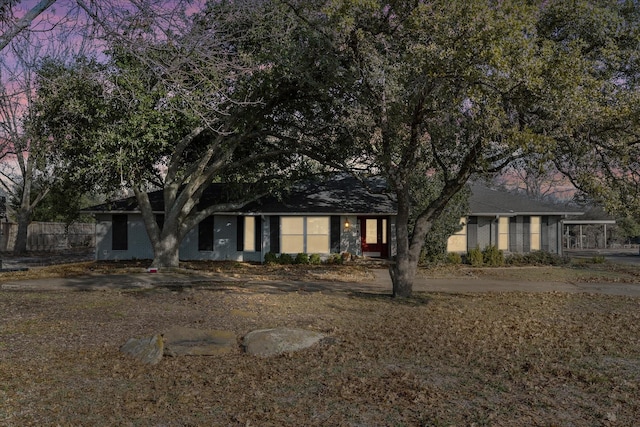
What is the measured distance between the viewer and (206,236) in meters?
25.3

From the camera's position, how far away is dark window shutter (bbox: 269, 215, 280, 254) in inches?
970

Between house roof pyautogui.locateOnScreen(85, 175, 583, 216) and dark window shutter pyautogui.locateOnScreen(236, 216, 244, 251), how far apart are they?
91 centimetres

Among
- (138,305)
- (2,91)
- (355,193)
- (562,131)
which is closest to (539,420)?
(562,131)

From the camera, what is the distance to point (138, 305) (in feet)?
37.3

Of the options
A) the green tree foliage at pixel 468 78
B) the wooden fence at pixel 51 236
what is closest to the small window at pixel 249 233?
the green tree foliage at pixel 468 78

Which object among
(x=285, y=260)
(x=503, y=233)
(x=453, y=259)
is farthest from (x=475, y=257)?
(x=285, y=260)

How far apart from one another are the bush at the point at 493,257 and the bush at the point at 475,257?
354mm

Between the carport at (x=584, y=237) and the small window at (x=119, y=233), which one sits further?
the carport at (x=584, y=237)

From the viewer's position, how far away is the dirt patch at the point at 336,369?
515cm

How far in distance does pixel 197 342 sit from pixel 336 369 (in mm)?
2275

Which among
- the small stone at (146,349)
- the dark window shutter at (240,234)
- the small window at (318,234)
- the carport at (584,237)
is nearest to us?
the small stone at (146,349)

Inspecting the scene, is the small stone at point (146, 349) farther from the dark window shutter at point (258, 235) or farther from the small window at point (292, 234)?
the dark window shutter at point (258, 235)

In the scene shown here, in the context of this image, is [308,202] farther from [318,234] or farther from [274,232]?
[274,232]

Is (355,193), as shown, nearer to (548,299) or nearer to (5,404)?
(548,299)
